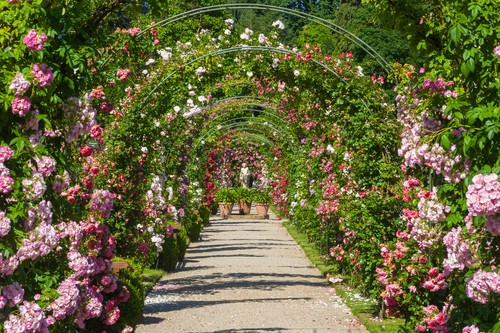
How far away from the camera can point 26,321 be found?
4.47 metres

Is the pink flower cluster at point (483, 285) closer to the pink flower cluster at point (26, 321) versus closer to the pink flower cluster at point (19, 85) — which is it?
the pink flower cluster at point (26, 321)

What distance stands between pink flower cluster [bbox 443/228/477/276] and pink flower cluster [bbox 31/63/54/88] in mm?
2309

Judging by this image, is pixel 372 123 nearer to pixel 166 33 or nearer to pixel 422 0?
pixel 422 0

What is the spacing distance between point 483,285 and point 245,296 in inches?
305

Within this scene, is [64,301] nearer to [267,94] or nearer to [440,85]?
[440,85]

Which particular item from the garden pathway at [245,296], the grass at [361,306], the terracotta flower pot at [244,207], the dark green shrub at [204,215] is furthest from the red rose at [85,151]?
the terracotta flower pot at [244,207]

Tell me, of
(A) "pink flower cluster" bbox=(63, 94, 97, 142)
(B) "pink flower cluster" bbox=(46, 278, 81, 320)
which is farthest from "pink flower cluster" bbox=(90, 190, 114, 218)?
(B) "pink flower cluster" bbox=(46, 278, 81, 320)

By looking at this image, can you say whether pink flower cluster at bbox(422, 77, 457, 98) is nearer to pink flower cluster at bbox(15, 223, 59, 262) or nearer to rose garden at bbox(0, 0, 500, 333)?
rose garden at bbox(0, 0, 500, 333)

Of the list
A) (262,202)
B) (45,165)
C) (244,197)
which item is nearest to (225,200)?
(244,197)

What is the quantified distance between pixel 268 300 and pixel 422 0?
614cm

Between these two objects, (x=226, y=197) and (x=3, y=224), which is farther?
(x=226, y=197)

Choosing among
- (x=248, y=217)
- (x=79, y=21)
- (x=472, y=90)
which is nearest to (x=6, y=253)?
(x=79, y=21)

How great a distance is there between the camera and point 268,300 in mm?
11461

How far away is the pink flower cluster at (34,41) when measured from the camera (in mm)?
4891
